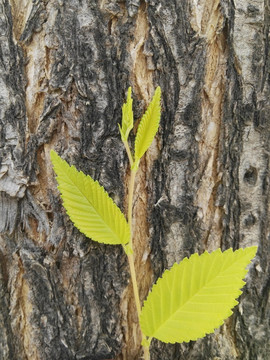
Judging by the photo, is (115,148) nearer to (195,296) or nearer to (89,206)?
(89,206)

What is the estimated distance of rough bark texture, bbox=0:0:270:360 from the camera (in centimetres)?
63

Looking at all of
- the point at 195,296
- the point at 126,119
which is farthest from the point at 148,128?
the point at 195,296

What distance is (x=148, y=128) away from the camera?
0.60m

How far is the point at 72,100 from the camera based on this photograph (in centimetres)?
63

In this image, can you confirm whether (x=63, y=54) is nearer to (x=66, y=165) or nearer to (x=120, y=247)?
(x=66, y=165)

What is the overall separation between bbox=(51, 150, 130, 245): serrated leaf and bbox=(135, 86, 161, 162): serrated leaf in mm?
77

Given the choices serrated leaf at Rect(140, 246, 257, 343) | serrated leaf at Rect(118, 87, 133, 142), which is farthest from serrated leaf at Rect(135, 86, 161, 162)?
serrated leaf at Rect(140, 246, 257, 343)

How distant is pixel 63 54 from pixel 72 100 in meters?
0.07

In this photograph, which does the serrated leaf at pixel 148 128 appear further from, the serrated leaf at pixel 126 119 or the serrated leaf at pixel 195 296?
the serrated leaf at pixel 195 296

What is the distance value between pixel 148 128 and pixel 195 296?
24 cm

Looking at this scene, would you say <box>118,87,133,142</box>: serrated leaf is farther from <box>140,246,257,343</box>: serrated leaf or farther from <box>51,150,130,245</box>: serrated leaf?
<box>140,246,257,343</box>: serrated leaf

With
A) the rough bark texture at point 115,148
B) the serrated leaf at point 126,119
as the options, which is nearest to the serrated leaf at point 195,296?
the rough bark texture at point 115,148

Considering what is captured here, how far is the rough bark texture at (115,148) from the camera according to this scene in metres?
0.63

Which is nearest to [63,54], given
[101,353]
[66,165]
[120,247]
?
[66,165]
